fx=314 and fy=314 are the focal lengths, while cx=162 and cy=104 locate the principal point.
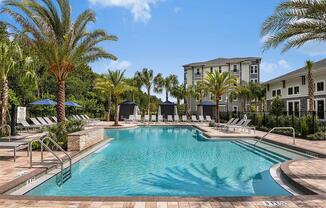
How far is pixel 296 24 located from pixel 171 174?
19.4 feet

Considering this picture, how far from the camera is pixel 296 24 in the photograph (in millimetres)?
9617

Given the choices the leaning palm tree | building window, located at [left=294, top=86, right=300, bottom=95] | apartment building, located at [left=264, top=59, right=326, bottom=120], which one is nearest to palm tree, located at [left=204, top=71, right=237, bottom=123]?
apartment building, located at [left=264, top=59, right=326, bottom=120]

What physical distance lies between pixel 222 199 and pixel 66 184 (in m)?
4.04

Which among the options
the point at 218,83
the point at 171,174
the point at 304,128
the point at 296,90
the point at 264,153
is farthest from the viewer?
the point at 296,90

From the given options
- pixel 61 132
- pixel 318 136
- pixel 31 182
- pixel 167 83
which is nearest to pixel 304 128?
pixel 318 136

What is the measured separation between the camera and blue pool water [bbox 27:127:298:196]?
23.5 feet

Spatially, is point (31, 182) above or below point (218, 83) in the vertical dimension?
below

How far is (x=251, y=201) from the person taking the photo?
5375 mm

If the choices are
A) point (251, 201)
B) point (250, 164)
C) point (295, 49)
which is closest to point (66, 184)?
point (251, 201)

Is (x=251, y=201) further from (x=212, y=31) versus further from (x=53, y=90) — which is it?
(x=53, y=90)

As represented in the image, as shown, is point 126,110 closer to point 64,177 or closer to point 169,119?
point 169,119

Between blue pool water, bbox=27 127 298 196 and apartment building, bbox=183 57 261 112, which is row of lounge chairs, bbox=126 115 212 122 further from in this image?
blue pool water, bbox=27 127 298 196

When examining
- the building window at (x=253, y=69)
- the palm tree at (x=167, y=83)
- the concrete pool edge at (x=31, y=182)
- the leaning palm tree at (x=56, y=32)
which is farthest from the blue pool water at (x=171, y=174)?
the building window at (x=253, y=69)

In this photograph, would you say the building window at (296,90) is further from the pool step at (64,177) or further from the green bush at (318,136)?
the pool step at (64,177)
